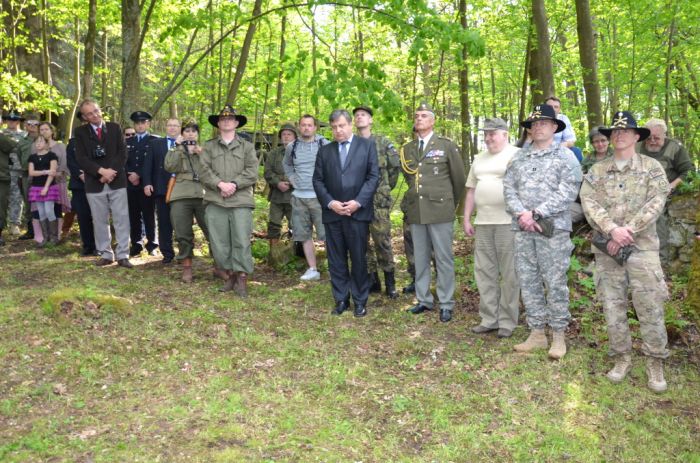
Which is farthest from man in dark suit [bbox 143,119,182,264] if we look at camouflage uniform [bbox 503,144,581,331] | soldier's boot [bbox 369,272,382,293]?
camouflage uniform [bbox 503,144,581,331]

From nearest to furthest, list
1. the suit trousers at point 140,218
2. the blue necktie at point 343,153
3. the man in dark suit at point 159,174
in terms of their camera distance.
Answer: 1. the blue necktie at point 343,153
2. the man in dark suit at point 159,174
3. the suit trousers at point 140,218

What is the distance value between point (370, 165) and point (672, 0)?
26.6 feet

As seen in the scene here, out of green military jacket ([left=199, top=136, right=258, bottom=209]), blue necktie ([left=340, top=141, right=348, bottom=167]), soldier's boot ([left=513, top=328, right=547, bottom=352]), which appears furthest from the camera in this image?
green military jacket ([left=199, top=136, right=258, bottom=209])

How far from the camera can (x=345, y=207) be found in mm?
6027

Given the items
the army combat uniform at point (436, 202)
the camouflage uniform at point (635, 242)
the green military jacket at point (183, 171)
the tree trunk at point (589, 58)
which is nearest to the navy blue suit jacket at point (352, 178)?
the army combat uniform at point (436, 202)

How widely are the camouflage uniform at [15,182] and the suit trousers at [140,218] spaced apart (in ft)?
9.05

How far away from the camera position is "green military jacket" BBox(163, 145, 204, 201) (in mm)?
7547

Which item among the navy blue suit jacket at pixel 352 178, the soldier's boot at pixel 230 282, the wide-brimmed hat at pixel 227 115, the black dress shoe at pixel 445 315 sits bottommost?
the black dress shoe at pixel 445 315

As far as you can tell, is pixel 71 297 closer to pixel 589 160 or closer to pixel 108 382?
pixel 108 382

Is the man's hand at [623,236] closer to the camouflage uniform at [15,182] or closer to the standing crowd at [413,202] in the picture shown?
the standing crowd at [413,202]

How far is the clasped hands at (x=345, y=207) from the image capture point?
6.02m

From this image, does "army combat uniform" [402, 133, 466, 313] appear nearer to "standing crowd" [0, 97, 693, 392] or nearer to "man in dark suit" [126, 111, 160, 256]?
"standing crowd" [0, 97, 693, 392]

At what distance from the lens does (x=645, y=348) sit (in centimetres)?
458

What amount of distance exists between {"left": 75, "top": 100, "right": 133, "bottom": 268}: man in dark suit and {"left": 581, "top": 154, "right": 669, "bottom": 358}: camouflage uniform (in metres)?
6.06
